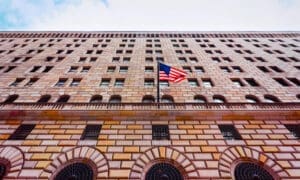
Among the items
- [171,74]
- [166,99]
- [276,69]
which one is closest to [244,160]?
[166,99]

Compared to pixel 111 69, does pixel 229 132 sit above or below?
below

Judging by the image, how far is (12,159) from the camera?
11.0 m

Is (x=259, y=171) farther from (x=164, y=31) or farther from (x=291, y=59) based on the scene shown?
(x=164, y=31)

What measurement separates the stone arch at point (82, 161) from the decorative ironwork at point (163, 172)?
228cm

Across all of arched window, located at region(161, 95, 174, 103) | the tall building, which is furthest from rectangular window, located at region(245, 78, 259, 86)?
arched window, located at region(161, 95, 174, 103)

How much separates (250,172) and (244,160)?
745 mm

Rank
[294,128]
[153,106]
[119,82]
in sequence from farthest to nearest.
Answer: [119,82] < [153,106] < [294,128]

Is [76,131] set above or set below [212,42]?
below

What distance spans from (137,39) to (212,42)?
1105 centimetres

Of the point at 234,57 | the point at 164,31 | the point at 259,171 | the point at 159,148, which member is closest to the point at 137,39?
the point at 164,31

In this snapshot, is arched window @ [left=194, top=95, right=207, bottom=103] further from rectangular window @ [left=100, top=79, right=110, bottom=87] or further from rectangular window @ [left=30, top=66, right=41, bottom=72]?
rectangular window @ [left=30, top=66, right=41, bottom=72]

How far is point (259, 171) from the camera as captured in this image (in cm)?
1060

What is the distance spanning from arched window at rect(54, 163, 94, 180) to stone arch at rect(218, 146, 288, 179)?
678cm

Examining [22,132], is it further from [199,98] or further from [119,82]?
[199,98]
